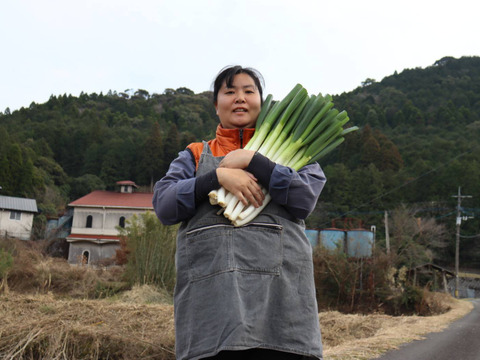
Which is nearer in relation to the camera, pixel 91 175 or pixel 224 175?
pixel 224 175

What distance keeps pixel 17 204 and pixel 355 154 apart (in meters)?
31.1

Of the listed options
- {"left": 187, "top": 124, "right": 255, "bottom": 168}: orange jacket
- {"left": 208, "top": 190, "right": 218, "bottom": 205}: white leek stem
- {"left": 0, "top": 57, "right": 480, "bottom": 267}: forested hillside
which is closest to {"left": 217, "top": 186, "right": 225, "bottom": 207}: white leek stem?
{"left": 208, "top": 190, "right": 218, "bottom": 205}: white leek stem

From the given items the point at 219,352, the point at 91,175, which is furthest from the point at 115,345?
the point at 91,175

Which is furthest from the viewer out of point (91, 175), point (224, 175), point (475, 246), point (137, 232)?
point (91, 175)

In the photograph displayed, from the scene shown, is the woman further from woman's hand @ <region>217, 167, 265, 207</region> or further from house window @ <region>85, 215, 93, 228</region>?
house window @ <region>85, 215, 93, 228</region>

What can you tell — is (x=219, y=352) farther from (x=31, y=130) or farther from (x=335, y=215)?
(x=31, y=130)

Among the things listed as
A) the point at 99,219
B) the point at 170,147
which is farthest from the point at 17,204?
the point at 170,147

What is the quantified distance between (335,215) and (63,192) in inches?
1023

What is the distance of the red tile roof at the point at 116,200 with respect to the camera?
101 feet

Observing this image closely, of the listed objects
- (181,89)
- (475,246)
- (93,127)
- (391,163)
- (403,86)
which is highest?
(181,89)

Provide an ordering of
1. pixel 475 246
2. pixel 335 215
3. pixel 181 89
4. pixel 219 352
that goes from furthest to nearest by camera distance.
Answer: pixel 181 89 < pixel 475 246 < pixel 335 215 < pixel 219 352

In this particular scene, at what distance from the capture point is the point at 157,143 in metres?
44.3

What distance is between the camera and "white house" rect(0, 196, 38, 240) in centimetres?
3092

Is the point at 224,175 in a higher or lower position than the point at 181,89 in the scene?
lower
